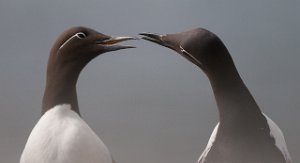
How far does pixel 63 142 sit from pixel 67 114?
0.11 m

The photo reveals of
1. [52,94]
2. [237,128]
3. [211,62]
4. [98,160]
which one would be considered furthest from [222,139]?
[52,94]

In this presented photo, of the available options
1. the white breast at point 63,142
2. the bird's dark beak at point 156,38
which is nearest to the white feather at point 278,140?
the bird's dark beak at point 156,38

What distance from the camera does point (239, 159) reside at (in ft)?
3.84

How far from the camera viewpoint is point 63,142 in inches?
52.1

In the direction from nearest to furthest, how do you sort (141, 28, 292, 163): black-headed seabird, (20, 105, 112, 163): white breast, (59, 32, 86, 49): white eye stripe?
(141, 28, 292, 163): black-headed seabird < (20, 105, 112, 163): white breast < (59, 32, 86, 49): white eye stripe

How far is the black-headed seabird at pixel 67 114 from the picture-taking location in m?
1.32

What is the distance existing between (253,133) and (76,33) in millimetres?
619

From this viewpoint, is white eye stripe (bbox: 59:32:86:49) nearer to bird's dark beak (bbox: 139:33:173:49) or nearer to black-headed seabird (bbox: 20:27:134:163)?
black-headed seabird (bbox: 20:27:134:163)

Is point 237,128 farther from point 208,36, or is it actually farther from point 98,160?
point 98,160

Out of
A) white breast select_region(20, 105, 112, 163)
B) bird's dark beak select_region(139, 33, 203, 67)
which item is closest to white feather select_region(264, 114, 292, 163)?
bird's dark beak select_region(139, 33, 203, 67)

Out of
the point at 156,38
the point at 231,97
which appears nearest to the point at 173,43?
the point at 156,38

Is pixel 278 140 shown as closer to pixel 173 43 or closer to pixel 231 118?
pixel 231 118

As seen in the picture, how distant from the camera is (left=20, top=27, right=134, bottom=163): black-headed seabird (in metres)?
1.32

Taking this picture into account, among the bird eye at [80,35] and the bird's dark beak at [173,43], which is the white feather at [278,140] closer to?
A: the bird's dark beak at [173,43]
